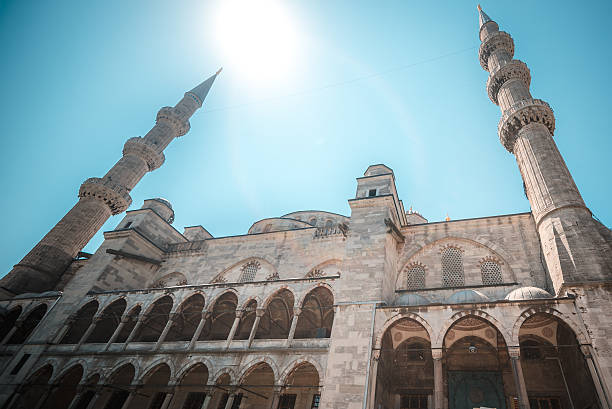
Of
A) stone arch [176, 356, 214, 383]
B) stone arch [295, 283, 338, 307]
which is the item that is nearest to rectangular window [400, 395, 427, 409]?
stone arch [295, 283, 338, 307]

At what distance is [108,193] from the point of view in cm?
2347

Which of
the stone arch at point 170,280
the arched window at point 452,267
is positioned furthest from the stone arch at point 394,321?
the stone arch at point 170,280

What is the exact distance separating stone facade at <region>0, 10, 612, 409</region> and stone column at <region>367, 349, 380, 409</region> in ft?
0.11

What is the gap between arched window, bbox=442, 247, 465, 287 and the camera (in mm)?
14290

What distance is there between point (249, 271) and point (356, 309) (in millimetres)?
8592

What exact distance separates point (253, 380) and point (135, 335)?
5.52m

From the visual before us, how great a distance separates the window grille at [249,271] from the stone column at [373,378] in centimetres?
938

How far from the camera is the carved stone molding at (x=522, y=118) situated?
15555 millimetres

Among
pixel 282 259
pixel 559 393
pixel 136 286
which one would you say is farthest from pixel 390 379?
pixel 136 286

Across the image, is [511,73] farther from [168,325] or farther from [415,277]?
[168,325]

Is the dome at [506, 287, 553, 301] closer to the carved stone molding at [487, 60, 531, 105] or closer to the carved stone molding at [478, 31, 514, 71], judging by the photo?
the carved stone molding at [487, 60, 531, 105]

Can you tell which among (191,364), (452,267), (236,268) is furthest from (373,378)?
(236,268)

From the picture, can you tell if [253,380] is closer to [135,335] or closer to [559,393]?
[135,335]

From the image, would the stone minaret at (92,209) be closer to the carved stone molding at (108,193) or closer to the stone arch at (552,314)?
the carved stone molding at (108,193)
